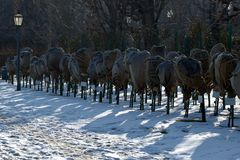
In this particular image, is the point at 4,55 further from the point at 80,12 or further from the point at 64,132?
the point at 64,132

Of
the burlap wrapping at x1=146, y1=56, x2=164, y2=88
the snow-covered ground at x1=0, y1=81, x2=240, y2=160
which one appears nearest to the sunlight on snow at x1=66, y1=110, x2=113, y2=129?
the snow-covered ground at x1=0, y1=81, x2=240, y2=160

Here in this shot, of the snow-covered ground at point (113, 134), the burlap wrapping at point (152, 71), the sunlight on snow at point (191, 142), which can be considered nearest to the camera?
the snow-covered ground at point (113, 134)

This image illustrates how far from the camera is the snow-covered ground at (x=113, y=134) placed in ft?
30.9

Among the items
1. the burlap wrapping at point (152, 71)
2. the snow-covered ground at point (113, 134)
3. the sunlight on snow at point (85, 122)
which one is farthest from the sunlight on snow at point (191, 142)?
the burlap wrapping at point (152, 71)

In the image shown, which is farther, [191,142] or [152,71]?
[152,71]

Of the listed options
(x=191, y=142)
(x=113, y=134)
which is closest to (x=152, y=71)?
(x=113, y=134)

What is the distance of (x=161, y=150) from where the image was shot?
9.68 metres

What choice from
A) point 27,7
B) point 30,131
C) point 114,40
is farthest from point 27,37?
point 30,131

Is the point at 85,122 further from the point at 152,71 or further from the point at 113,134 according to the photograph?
the point at 152,71

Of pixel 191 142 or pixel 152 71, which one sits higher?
pixel 152 71

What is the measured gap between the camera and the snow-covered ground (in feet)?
30.9

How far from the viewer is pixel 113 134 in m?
11.6

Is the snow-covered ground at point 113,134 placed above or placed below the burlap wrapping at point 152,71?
below

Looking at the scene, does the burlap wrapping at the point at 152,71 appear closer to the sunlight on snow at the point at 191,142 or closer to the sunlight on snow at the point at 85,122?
the sunlight on snow at the point at 85,122
